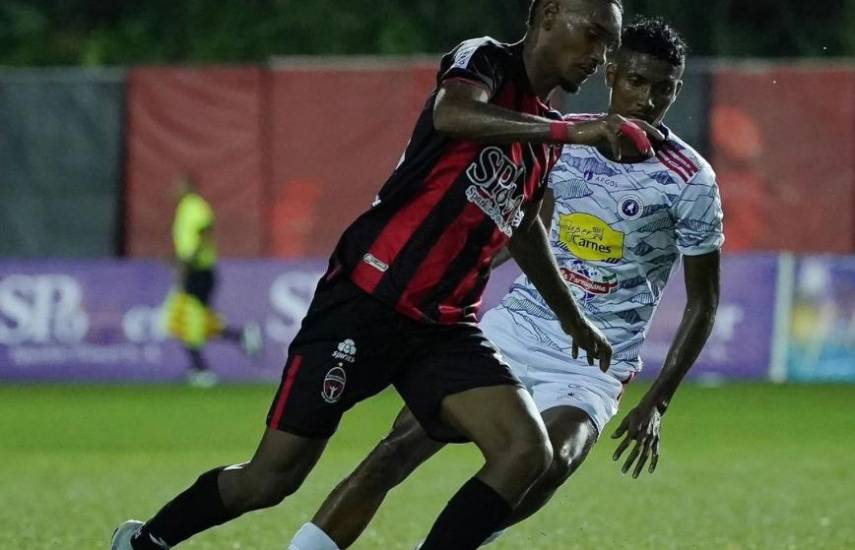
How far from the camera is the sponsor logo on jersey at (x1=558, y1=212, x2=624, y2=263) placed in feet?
24.0

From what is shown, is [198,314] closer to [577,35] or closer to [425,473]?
[425,473]

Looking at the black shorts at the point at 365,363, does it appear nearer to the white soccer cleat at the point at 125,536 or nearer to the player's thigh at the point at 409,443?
the player's thigh at the point at 409,443

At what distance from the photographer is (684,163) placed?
7.23 metres

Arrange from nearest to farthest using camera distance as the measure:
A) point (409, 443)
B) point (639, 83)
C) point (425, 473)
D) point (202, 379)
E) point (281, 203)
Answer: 1. point (409, 443)
2. point (639, 83)
3. point (425, 473)
4. point (202, 379)
5. point (281, 203)

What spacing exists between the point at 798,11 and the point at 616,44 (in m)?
21.8

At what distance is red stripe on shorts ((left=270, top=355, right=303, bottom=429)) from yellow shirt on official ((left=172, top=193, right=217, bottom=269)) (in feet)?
42.2

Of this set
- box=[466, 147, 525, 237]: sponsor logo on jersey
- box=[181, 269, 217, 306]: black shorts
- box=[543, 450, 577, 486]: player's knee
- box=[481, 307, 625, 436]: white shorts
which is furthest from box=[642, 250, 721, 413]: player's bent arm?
box=[181, 269, 217, 306]: black shorts

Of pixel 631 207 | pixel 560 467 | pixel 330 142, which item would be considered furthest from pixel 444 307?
pixel 330 142

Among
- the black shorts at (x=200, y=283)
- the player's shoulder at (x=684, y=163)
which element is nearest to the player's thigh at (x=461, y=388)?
the player's shoulder at (x=684, y=163)

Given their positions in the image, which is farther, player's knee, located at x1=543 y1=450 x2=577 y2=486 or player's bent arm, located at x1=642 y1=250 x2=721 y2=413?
player's bent arm, located at x1=642 y1=250 x2=721 y2=413

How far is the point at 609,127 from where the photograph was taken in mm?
5492

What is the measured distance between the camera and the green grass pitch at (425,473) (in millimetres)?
8695

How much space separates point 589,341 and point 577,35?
1.31 meters

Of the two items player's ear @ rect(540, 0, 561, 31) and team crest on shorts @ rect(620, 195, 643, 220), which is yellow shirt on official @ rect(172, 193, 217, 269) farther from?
player's ear @ rect(540, 0, 561, 31)
